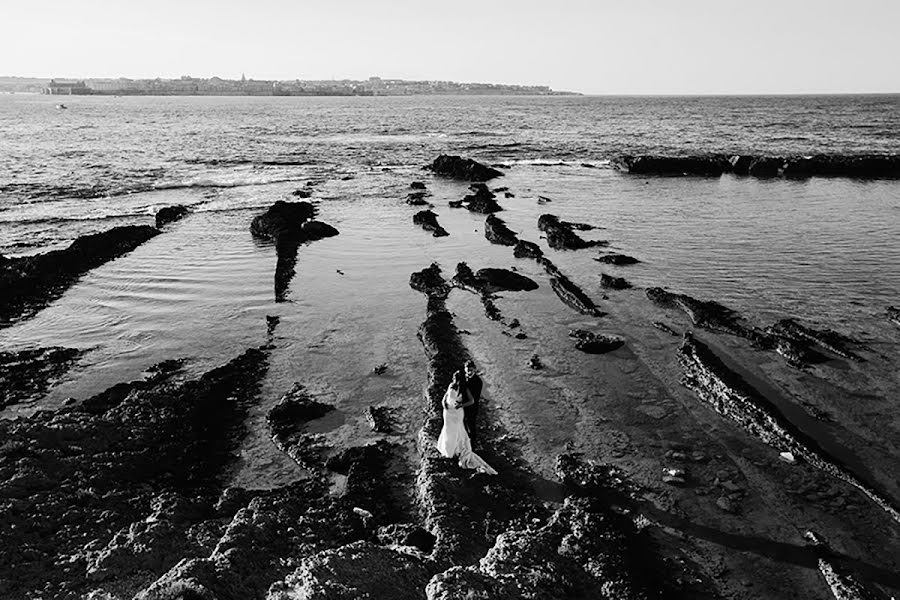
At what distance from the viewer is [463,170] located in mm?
40688

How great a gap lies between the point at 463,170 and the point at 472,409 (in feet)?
106

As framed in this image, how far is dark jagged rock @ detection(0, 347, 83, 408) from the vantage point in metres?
11.8

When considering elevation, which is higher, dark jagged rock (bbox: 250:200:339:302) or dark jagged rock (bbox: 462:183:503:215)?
dark jagged rock (bbox: 462:183:503:215)

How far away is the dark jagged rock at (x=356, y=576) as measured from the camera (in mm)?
6387

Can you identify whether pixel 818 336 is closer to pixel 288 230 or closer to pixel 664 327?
pixel 664 327

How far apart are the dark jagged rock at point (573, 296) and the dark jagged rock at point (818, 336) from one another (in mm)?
4229

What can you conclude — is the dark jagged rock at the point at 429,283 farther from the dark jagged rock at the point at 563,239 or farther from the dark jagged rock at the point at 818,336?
the dark jagged rock at the point at 818,336

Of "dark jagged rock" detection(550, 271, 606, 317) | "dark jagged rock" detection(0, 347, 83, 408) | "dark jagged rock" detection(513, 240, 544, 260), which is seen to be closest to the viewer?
"dark jagged rock" detection(0, 347, 83, 408)

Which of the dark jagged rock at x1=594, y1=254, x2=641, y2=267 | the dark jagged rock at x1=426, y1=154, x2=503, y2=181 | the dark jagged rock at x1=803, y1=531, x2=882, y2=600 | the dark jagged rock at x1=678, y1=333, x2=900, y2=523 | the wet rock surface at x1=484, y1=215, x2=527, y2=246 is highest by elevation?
the dark jagged rock at x1=426, y1=154, x2=503, y2=181

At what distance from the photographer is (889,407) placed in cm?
1145

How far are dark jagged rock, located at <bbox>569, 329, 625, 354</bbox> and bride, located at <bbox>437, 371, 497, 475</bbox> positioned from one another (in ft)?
17.1

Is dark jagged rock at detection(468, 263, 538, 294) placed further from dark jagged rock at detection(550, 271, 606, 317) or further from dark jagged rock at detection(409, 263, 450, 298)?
dark jagged rock at detection(409, 263, 450, 298)

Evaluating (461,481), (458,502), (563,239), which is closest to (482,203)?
(563,239)

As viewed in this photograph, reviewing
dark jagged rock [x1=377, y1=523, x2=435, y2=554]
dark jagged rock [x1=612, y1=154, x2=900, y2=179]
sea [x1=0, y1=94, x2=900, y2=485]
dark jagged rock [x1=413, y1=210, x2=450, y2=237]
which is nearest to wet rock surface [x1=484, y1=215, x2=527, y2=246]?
sea [x1=0, y1=94, x2=900, y2=485]
